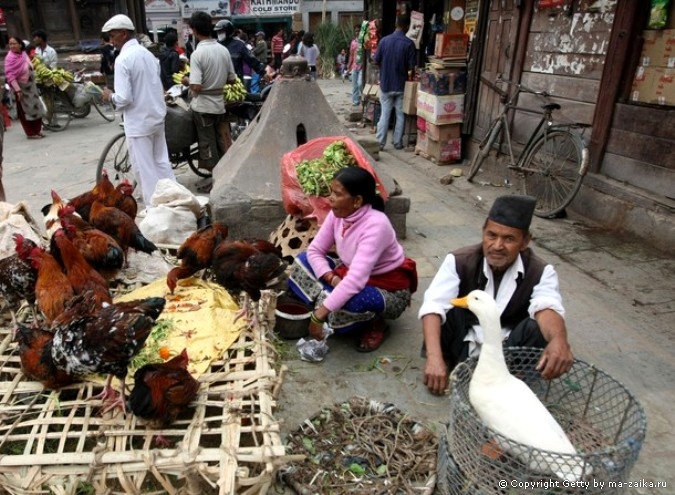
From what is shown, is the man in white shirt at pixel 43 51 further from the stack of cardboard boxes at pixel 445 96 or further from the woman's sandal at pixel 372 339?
the woman's sandal at pixel 372 339

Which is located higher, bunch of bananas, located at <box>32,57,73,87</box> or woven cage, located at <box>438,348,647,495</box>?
bunch of bananas, located at <box>32,57,73,87</box>

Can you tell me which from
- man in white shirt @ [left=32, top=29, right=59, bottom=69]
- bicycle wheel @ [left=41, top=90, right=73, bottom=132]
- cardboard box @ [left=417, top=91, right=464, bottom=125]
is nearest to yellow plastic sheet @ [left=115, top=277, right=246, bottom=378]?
cardboard box @ [left=417, top=91, right=464, bottom=125]

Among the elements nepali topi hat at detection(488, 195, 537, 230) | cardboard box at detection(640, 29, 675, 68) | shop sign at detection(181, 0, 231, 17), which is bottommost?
A: nepali topi hat at detection(488, 195, 537, 230)

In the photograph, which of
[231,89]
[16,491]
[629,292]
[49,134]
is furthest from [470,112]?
[49,134]

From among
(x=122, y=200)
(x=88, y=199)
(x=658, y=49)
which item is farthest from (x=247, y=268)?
(x=658, y=49)

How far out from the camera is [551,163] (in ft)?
20.0

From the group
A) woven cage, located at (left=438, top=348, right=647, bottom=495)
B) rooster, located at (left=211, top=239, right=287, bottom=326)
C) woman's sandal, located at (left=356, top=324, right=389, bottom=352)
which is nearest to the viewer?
woven cage, located at (left=438, top=348, right=647, bottom=495)

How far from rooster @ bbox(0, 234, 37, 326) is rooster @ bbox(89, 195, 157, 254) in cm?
79

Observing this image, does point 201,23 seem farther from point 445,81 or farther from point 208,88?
point 445,81

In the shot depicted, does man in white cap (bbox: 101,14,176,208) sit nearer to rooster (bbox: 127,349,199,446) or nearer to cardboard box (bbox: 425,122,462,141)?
rooster (bbox: 127,349,199,446)

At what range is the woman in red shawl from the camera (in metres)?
9.95

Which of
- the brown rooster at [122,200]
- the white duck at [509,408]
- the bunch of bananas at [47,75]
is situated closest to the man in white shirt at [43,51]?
the bunch of bananas at [47,75]

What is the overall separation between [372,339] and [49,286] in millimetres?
2137

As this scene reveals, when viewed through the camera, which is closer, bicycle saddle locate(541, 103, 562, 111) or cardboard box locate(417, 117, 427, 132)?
bicycle saddle locate(541, 103, 562, 111)
